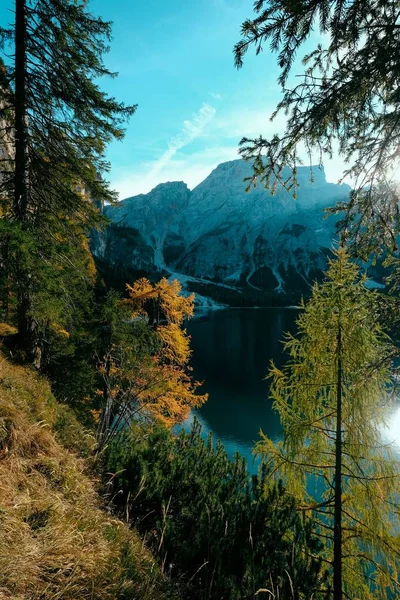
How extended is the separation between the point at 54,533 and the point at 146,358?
837cm

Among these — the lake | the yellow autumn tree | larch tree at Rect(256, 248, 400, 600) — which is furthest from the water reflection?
the yellow autumn tree

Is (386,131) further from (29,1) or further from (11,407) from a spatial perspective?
(29,1)

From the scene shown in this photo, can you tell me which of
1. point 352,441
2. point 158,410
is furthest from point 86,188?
point 158,410

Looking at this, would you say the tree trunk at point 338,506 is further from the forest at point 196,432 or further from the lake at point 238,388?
the lake at point 238,388

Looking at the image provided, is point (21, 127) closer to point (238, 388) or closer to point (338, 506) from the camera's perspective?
point (338, 506)

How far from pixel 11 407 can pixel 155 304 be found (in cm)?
1122

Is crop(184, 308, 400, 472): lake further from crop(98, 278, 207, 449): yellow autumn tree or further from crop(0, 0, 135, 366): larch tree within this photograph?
crop(0, 0, 135, 366): larch tree

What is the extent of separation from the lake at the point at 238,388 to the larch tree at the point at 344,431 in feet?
1.90

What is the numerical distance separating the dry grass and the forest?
0.02 m

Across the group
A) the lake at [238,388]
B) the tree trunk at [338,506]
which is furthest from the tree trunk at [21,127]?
the lake at [238,388]

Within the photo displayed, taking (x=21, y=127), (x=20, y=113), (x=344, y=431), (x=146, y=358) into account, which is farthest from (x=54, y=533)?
(x=20, y=113)

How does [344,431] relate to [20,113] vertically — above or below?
below

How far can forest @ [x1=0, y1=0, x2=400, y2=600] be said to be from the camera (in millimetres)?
3236

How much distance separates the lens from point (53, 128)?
786 cm
